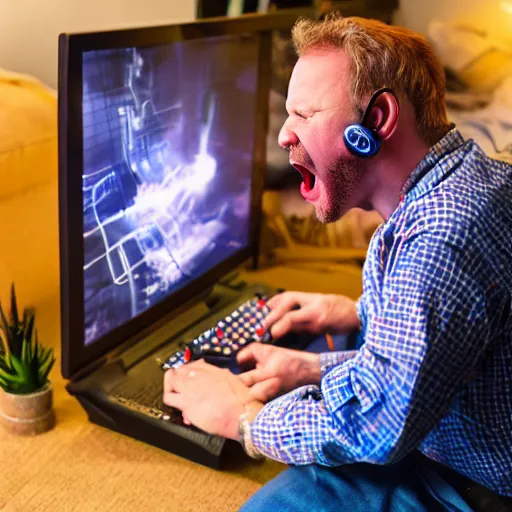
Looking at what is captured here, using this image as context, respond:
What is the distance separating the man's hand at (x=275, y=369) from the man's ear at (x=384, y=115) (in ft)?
1.44

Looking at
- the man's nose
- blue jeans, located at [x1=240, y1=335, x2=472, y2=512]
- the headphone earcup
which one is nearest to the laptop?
blue jeans, located at [x1=240, y1=335, x2=472, y2=512]

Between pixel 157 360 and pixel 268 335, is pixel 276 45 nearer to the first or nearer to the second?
pixel 268 335

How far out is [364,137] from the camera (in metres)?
0.85

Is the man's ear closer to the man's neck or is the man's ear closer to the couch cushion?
the man's neck

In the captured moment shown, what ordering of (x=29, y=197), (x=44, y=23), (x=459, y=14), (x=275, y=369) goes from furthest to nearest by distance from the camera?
(x=459, y=14) < (x=44, y=23) < (x=29, y=197) < (x=275, y=369)

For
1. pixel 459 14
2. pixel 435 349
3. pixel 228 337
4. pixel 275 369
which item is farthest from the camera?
pixel 459 14

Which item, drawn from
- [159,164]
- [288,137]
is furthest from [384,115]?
[159,164]

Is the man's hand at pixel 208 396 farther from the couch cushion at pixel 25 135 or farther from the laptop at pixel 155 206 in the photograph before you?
the couch cushion at pixel 25 135

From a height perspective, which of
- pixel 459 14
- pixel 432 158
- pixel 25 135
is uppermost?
pixel 459 14

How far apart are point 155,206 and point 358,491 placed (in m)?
0.58

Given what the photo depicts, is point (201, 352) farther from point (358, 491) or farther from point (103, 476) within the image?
point (358, 491)

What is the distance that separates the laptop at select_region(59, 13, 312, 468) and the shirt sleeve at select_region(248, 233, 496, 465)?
0.30 metres

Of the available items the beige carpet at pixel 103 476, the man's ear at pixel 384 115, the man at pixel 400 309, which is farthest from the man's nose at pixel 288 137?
the beige carpet at pixel 103 476

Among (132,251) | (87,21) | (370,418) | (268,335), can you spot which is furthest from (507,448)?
(87,21)
